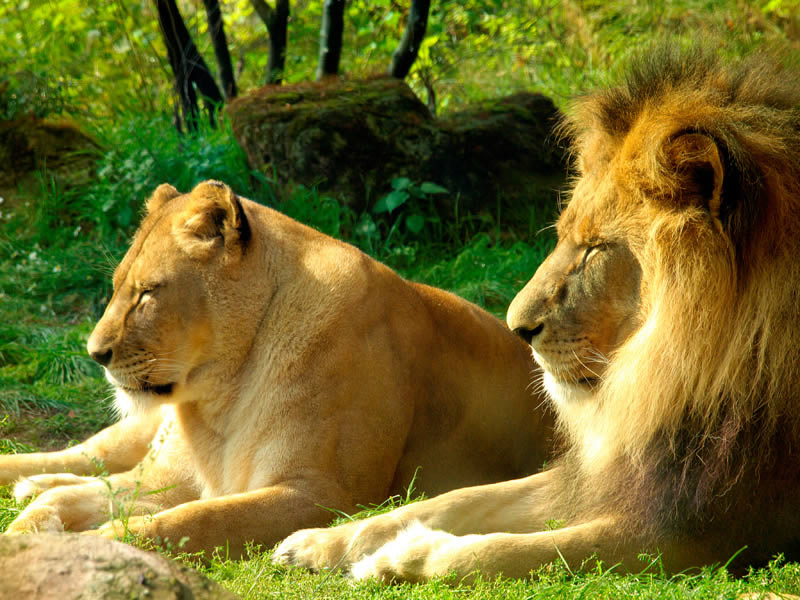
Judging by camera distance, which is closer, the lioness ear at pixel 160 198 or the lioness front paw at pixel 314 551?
the lioness front paw at pixel 314 551

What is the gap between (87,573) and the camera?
1.83 m

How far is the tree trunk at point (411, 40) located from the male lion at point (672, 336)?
485 centimetres

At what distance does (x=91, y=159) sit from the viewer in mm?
7723

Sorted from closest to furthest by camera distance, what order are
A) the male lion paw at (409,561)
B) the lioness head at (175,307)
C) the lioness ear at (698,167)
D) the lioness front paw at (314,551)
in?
the lioness ear at (698,167) < the male lion paw at (409,561) < the lioness front paw at (314,551) < the lioness head at (175,307)

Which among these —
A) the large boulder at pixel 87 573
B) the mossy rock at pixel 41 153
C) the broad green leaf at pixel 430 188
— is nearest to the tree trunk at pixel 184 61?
the mossy rock at pixel 41 153

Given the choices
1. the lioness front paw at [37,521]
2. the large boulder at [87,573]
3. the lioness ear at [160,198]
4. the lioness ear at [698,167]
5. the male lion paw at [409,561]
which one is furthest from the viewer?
the lioness ear at [160,198]

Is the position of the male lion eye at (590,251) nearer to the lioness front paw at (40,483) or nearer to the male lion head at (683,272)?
the male lion head at (683,272)

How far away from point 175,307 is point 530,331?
1362 millimetres

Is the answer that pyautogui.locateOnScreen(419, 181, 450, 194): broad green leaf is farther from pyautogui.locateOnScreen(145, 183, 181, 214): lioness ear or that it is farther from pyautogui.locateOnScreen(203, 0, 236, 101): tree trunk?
pyautogui.locateOnScreen(145, 183, 181, 214): lioness ear

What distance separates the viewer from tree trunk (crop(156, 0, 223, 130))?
8.10 m

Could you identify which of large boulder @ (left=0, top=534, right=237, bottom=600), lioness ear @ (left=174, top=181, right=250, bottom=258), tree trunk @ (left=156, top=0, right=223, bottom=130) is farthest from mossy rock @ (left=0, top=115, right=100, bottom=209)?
large boulder @ (left=0, top=534, right=237, bottom=600)

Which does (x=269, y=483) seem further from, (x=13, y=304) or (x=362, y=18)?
(x=362, y=18)

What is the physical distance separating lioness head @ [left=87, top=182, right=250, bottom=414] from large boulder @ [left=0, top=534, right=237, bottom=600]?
1628 millimetres

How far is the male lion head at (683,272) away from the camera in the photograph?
8.36 ft
